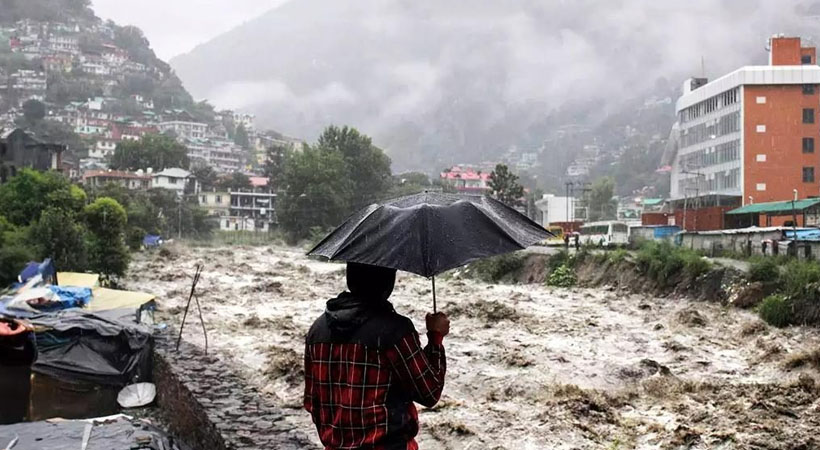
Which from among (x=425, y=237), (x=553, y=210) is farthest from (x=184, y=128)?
(x=425, y=237)

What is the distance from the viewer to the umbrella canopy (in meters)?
2.41

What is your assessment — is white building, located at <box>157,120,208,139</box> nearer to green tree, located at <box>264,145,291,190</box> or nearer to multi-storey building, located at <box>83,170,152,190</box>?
green tree, located at <box>264,145,291,190</box>

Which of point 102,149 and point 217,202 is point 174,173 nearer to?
point 217,202

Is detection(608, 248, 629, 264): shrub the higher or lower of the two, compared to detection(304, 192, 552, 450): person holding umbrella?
lower

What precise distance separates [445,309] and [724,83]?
34.9 metres

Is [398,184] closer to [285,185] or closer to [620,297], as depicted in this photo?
[285,185]

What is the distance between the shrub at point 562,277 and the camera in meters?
25.6

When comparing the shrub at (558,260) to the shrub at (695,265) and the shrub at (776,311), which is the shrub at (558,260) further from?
the shrub at (776,311)

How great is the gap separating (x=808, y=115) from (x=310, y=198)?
39769mm

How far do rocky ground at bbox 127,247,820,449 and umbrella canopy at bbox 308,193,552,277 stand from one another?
12.5 ft

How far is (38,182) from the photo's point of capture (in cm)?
2300

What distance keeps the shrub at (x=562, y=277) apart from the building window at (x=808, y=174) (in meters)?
24.2

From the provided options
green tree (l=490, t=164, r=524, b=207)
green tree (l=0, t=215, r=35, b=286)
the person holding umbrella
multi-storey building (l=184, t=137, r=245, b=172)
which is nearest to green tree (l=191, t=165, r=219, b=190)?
multi-storey building (l=184, t=137, r=245, b=172)

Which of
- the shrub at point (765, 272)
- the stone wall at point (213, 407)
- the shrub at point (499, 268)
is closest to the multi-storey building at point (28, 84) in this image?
the shrub at point (499, 268)
